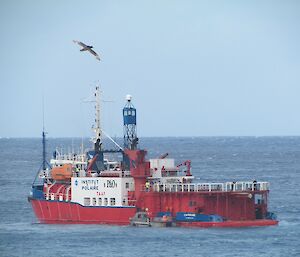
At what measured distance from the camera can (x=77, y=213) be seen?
88688 mm

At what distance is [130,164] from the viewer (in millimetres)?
87562

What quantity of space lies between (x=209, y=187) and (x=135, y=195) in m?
4.57

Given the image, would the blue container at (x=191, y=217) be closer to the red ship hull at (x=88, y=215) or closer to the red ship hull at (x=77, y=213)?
the red ship hull at (x=88, y=215)

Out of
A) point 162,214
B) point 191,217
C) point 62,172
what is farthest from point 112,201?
point 191,217

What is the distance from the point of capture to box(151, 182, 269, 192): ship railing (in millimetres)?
85688

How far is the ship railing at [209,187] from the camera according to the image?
3374 inches

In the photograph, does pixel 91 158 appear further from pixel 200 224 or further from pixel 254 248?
pixel 254 248

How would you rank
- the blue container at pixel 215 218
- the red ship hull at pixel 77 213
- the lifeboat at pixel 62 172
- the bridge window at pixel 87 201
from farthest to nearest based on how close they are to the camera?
the lifeboat at pixel 62 172
the bridge window at pixel 87 201
the red ship hull at pixel 77 213
the blue container at pixel 215 218

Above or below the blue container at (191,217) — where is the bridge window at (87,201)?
above

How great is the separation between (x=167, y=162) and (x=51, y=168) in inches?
323

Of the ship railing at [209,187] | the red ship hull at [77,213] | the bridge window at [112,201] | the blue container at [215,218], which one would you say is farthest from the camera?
the bridge window at [112,201]

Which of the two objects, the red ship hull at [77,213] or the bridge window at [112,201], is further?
the bridge window at [112,201]

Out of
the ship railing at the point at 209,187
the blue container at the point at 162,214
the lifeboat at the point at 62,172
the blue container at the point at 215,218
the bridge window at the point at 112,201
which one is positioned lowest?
the blue container at the point at 215,218

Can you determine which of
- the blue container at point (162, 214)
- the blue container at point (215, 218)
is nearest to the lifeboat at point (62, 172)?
the blue container at point (162, 214)
